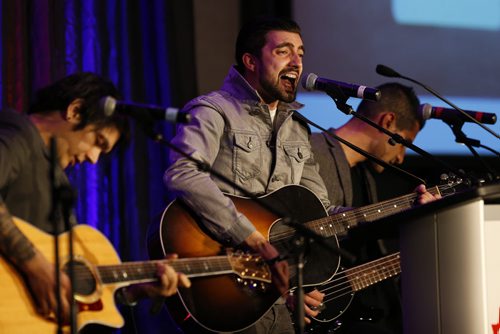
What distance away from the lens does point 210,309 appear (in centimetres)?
367

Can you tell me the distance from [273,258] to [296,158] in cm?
75

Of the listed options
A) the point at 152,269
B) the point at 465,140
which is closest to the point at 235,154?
the point at 152,269

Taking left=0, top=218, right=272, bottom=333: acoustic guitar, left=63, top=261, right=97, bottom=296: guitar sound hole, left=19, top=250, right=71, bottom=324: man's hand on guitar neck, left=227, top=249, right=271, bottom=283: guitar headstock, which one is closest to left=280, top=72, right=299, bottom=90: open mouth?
left=227, top=249, right=271, bottom=283: guitar headstock

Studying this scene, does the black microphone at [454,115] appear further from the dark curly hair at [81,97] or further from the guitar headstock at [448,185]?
the dark curly hair at [81,97]

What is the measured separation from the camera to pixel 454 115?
4074 millimetres

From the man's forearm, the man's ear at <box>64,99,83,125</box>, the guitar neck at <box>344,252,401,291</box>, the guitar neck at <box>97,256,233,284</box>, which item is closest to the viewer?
the man's forearm

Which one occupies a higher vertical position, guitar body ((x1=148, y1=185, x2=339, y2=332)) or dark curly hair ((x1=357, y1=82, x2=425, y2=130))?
dark curly hair ((x1=357, y1=82, x2=425, y2=130))

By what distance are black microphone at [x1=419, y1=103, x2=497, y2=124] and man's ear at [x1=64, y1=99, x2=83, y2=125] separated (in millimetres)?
1712

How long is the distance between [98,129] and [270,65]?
1.26 m

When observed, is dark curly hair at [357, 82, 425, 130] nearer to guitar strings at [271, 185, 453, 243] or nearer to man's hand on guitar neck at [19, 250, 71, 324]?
guitar strings at [271, 185, 453, 243]

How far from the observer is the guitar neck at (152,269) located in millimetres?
3158

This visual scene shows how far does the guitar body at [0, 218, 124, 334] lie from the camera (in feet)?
9.56

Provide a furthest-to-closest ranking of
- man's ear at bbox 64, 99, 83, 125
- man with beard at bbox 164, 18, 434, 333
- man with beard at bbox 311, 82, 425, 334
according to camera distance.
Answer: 1. man with beard at bbox 311, 82, 425, 334
2. man with beard at bbox 164, 18, 434, 333
3. man's ear at bbox 64, 99, 83, 125

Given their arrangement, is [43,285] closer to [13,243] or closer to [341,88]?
[13,243]
